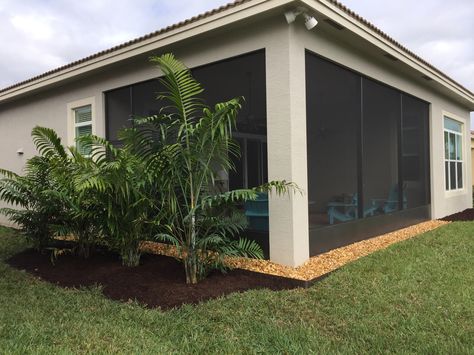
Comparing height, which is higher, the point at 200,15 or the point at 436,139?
the point at 200,15

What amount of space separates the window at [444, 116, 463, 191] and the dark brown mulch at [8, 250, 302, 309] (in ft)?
27.8

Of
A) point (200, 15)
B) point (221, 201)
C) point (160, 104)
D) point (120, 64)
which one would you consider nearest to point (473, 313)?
point (221, 201)

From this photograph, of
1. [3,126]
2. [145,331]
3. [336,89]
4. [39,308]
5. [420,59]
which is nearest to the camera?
[145,331]

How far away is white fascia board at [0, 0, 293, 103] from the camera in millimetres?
4953

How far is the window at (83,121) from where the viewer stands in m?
8.41

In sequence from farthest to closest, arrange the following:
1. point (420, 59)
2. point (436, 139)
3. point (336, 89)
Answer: point (436, 139) → point (420, 59) → point (336, 89)

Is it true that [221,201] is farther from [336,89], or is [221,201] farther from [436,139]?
[436,139]

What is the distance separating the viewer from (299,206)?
5227mm

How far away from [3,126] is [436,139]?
11.3 meters

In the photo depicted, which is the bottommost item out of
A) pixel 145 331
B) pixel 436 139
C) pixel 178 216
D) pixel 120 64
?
pixel 145 331

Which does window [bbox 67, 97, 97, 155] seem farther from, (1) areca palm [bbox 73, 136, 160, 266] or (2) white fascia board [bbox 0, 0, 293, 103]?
(1) areca palm [bbox 73, 136, 160, 266]

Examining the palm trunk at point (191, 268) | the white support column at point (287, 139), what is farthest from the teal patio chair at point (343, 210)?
the palm trunk at point (191, 268)

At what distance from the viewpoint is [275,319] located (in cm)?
349

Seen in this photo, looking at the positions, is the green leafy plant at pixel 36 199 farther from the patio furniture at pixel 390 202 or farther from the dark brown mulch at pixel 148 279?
the patio furniture at pixel 390 202
